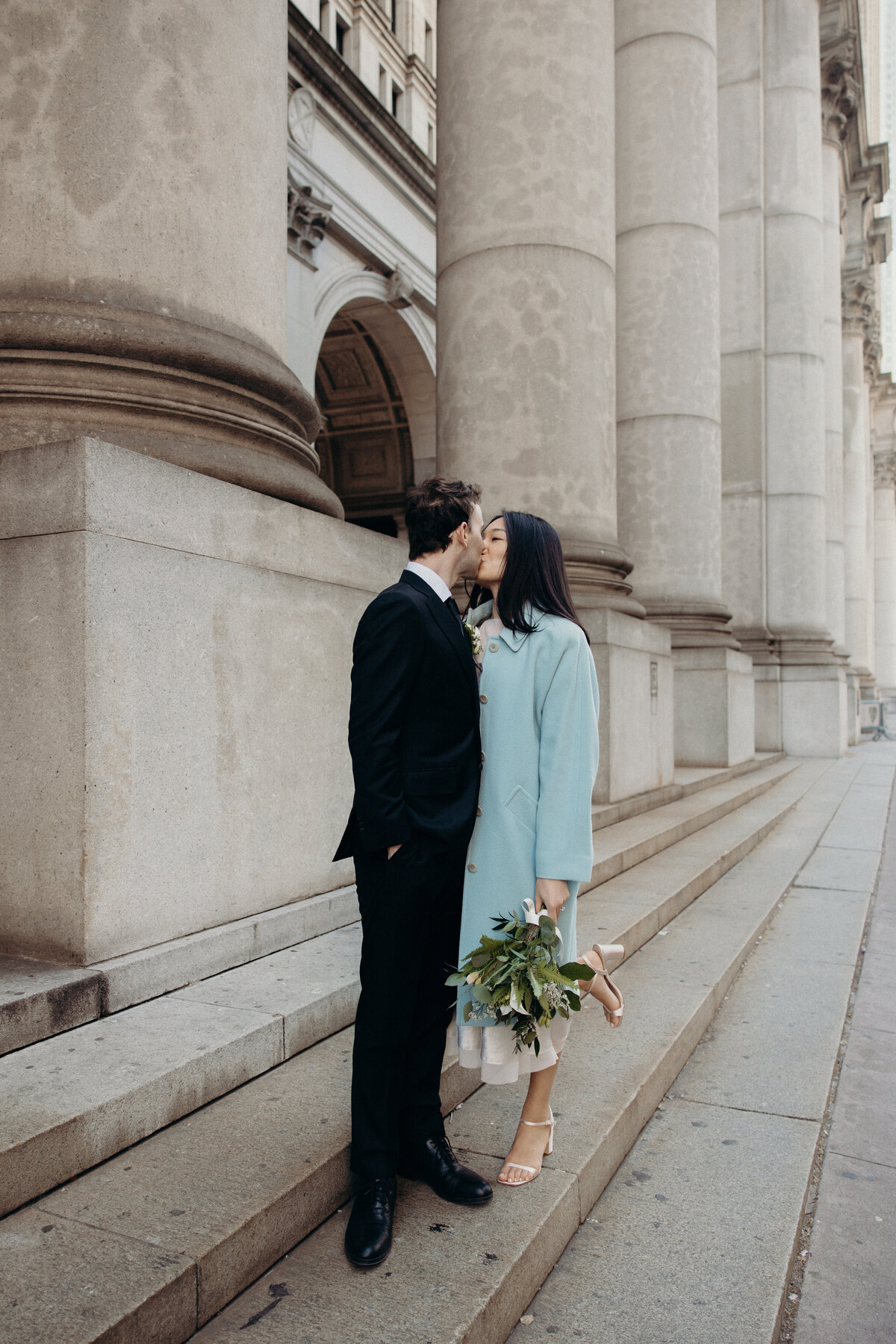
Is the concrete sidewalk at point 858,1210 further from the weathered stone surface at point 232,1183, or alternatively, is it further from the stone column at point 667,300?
the stone column at point 667,300

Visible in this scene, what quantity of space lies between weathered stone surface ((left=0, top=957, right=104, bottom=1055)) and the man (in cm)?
92

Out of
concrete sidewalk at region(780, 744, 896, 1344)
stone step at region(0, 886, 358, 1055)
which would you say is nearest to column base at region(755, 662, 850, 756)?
concrete sidewalk at region(780, 744, 896, 1344)

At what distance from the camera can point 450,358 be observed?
275 inches

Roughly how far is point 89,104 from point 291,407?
135 cm

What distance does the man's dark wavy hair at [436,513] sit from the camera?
2619 mm

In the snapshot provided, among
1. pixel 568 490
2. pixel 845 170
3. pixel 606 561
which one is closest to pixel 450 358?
pixel 568 490

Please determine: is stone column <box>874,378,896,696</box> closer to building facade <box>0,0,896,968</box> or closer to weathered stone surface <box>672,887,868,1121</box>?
building facade <box>0,0,896,968</box>

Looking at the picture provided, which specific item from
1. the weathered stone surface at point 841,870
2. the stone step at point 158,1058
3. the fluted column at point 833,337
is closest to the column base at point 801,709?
the fluted column at point 833,337

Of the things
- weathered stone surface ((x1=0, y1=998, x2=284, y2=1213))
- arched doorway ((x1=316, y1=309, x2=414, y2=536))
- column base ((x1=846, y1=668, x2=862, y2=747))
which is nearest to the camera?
weathered stone surface ((x1=0, y1=998, x2=284, y2=1213))

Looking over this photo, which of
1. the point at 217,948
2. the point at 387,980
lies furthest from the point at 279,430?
the point at 387,980

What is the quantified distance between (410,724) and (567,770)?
17.4 inches

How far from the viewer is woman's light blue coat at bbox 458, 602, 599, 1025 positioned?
2574 millimetres

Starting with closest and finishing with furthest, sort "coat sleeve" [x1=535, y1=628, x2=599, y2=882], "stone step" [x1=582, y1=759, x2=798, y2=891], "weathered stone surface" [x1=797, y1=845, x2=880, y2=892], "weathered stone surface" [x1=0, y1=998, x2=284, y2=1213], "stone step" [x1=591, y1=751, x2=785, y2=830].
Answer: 1. "weathered stone surface" [x1=0, y1=998, x2=284, y2=1213]
2. "coat sleeve" [x1=535, y1=628, x2=599, y2=882]
3. "stone step" [x1=582, y1=759, x2=798, y2=891]
4. "weathered stone surface" [x1=797, y1=845, x2=880, y2=892]
5. "stone step" [x1=591, y1=751, x2=785, y2=830]

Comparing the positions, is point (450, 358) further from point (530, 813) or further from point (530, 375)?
point (530, 813)
